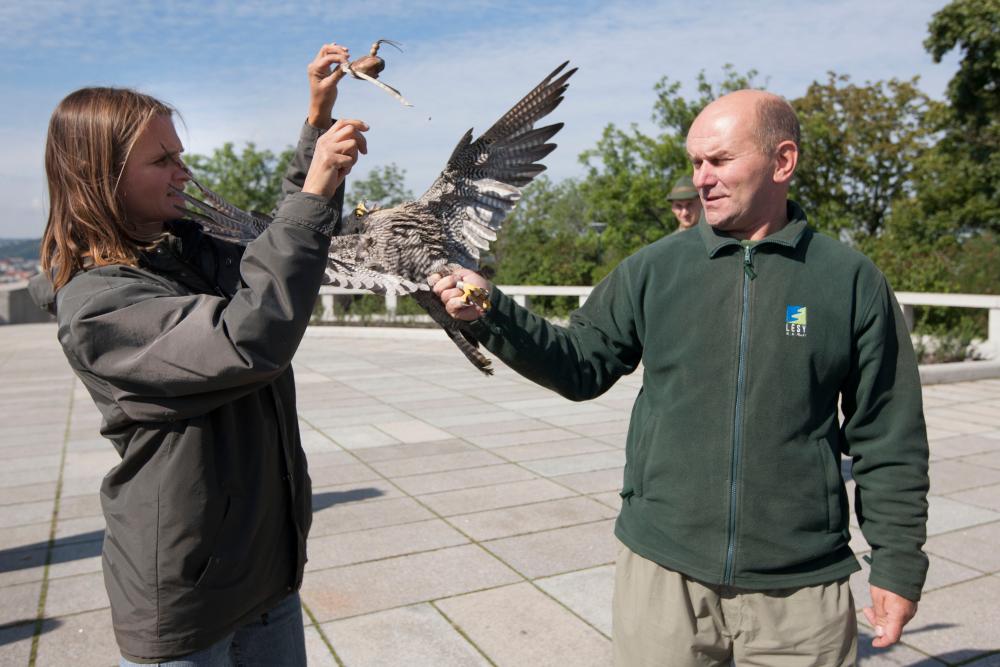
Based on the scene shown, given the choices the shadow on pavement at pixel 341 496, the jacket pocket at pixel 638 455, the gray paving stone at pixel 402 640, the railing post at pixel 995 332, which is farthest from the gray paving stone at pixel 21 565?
the railing post at pixel 995 332

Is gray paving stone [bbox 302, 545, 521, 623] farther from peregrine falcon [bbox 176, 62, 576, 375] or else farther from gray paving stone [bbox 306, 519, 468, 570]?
peregrine falcon [bbox 176, 62, 576, 375]

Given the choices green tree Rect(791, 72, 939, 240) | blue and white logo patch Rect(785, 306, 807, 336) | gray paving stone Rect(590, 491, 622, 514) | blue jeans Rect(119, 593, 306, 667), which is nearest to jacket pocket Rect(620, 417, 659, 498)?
blue and white logo patch Rect(785, 306, 807, 336)

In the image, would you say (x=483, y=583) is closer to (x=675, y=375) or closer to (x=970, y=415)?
(x=675, y=375)

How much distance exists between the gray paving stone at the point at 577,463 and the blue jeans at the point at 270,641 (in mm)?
4062

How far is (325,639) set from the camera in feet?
11.5

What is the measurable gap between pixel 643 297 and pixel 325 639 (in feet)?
7.39

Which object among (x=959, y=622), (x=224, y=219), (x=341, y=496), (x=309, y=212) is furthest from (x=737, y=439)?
(x=341, y=496)

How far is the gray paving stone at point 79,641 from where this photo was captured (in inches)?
131

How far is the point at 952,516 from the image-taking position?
198 inches

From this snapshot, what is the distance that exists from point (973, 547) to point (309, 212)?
14.8 ft

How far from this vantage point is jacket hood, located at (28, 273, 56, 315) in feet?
5.70

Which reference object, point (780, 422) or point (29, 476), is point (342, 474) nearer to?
point (29, 476)

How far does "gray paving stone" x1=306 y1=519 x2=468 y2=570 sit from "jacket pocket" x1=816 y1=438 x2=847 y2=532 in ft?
9.50

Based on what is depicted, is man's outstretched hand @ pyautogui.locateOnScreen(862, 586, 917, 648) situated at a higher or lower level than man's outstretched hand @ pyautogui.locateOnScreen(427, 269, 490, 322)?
lower
